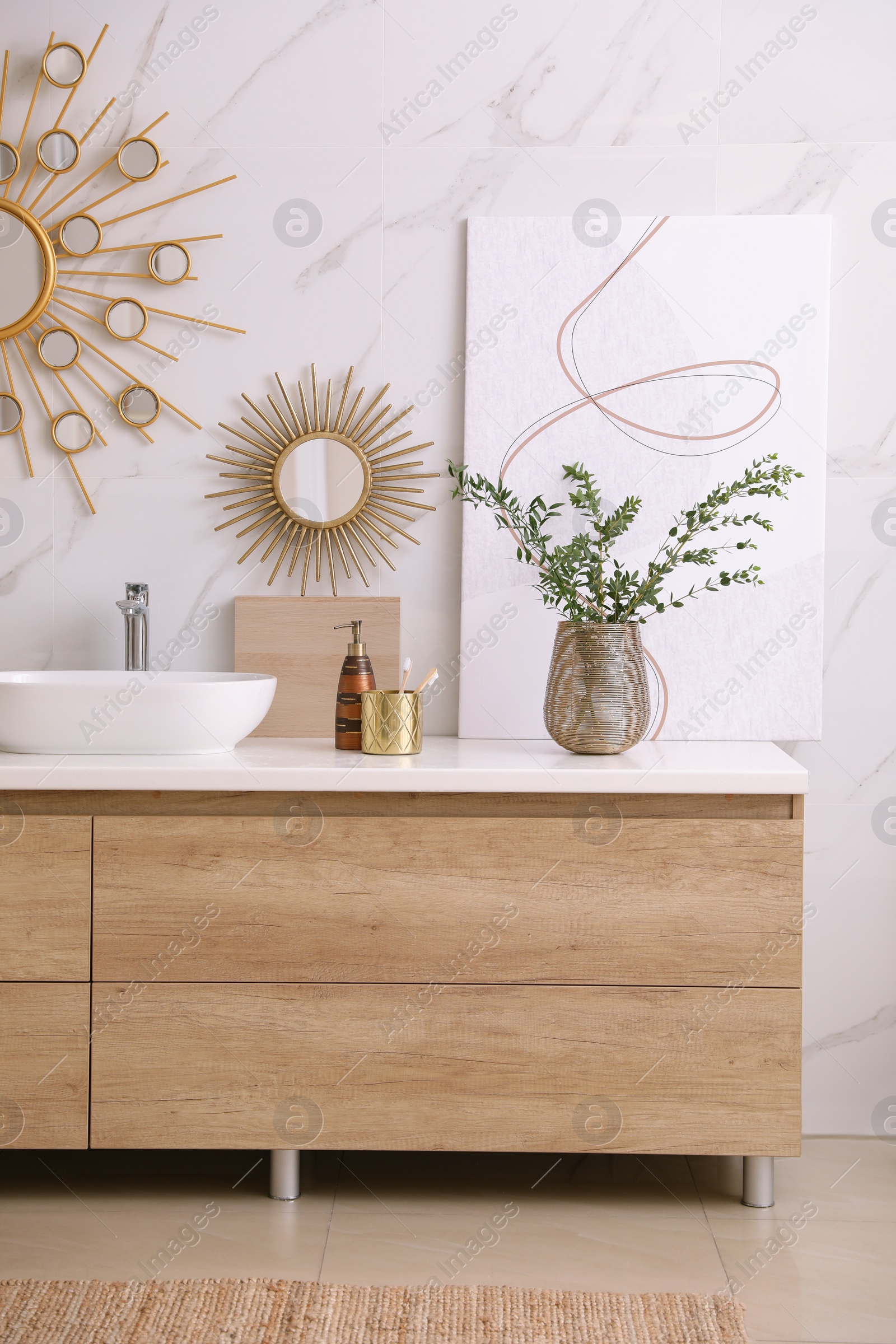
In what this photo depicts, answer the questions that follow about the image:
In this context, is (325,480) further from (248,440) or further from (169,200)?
(169,200)

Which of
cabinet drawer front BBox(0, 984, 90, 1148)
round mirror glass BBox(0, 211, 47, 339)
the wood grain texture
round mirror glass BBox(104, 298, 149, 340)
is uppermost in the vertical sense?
round mirror glass BBox(0, 211, 47, 339)

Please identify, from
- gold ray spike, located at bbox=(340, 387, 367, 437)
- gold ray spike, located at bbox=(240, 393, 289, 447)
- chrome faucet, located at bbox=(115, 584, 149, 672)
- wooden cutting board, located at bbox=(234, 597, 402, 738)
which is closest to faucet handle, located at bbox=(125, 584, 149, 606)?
chrome faucet, located at bbox=(115, 584, 149, 672)

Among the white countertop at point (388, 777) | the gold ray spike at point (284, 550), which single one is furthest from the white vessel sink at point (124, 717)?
the gold ray spike at point (284, 550)

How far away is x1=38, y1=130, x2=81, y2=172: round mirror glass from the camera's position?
6.71 feet

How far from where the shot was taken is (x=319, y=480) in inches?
81.9

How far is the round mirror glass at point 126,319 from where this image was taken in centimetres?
207

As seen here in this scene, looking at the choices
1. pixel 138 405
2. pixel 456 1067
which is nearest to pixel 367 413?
pixel 138 405

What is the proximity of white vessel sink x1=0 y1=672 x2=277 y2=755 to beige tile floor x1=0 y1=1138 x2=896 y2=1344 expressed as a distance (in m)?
0.75

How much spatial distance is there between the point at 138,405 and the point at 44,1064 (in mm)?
1212

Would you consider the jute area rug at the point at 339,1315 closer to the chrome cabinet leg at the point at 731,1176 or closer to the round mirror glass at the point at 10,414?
the chrome cabinet leg at the point at 731,1176

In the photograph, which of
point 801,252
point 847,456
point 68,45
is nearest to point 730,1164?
point 847,456

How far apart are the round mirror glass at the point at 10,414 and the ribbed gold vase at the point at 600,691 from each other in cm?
117

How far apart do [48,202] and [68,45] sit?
29 centimetres

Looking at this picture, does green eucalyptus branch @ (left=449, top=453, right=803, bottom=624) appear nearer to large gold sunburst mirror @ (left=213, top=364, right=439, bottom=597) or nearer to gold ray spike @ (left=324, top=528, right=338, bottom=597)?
large gold sunburst mirror @ (left=213, top=364, right=439, bottom=597)
